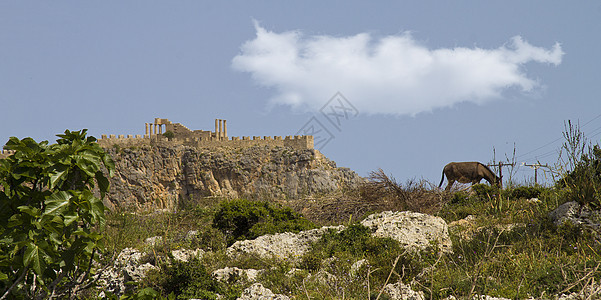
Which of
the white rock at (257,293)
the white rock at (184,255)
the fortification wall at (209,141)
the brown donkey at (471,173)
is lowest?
the white rock at (257,293)

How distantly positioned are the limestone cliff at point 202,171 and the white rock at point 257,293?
33042 millimetres

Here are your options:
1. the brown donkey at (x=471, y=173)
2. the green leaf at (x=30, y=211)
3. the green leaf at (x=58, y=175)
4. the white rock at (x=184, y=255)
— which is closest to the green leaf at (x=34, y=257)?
the green leaf at (x=30, y=211)

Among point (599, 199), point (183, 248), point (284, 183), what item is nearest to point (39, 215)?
point (183, 248)

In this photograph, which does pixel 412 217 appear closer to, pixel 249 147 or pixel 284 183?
pixel 284 183

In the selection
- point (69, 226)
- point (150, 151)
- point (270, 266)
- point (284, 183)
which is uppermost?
point (150, 151)

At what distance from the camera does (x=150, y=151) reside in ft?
143

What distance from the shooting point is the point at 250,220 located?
11453 millimetres

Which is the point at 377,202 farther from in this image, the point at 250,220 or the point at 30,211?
the point at 30,211

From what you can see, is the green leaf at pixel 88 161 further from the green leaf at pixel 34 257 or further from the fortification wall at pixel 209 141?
the fortification wall at pixel 209 141

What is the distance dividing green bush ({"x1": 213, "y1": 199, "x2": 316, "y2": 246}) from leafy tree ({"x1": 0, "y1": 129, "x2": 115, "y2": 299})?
243 inches

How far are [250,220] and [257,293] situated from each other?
174 inches

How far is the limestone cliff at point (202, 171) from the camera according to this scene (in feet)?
135

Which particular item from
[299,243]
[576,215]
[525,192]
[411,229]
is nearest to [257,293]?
[299,243]

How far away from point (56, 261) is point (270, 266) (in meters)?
4.57
